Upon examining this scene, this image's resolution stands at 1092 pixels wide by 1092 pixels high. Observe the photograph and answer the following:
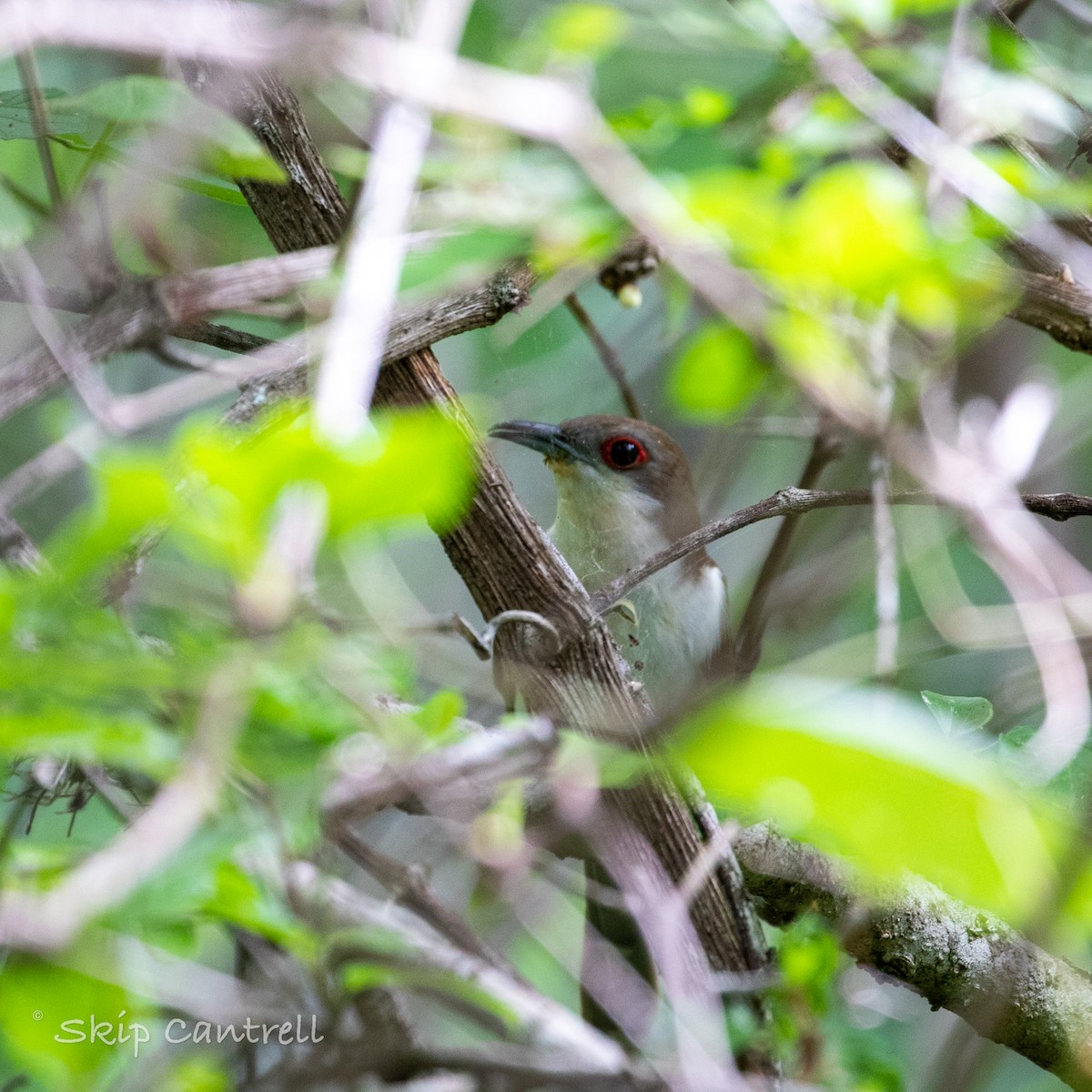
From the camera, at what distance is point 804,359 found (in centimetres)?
221

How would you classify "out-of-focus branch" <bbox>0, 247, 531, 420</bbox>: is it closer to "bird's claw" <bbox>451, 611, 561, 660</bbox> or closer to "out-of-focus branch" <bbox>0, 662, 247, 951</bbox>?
"bird's claw" <bbox>451, 611, 561, 660</bbox>

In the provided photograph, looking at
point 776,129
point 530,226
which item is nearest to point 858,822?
point 530,226

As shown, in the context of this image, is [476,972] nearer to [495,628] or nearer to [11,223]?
[495,628]

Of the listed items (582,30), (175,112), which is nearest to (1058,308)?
(582,30)

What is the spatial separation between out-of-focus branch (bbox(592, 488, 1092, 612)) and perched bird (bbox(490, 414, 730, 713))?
147 cm

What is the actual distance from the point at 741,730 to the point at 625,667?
1812 mm

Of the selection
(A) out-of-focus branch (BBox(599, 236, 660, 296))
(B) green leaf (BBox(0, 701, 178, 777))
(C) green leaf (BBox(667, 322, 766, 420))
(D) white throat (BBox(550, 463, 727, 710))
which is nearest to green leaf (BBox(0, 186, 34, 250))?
(B) green leaf (BBox(0, 701, 178, 777))

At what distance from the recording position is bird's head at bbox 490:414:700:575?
4410 mm

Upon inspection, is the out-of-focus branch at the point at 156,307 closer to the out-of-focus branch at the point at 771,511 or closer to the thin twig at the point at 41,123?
the thin twig at the point at 41,123

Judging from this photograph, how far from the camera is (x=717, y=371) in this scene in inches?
99.0

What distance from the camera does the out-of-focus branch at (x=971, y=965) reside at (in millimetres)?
2885

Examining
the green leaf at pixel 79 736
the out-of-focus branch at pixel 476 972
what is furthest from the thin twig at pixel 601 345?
the green leaf at pixel 79 736

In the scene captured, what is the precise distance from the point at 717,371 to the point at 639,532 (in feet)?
6.51

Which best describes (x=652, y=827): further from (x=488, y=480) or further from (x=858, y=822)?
(x=858, y=822)
